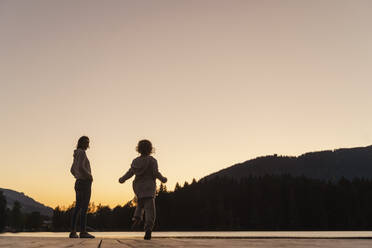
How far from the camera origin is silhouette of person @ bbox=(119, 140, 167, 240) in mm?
10859

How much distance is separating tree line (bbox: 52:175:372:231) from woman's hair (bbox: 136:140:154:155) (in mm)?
136364

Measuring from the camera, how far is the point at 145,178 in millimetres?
10969

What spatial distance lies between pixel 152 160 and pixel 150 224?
1580 mm

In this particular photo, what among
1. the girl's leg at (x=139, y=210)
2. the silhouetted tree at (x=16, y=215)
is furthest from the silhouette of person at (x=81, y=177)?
the silhouetted tree at (x=16, y=215)

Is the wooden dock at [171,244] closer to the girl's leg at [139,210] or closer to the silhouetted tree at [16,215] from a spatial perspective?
the girl's leg at [139,210]

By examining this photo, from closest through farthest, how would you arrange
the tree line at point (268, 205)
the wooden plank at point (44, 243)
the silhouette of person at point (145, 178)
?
the wooden plank at point (44, 243), the silhouette of person at point (145, 178), the tree line at point (268, 205)

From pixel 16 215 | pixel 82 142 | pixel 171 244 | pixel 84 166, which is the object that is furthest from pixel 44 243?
pixel 16 215

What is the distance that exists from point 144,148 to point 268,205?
145 metres

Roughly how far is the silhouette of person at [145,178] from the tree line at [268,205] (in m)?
136

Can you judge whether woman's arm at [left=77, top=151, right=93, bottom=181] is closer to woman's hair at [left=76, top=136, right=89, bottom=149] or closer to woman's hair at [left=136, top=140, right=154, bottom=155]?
woman's hair at [left=76, top=136, right=89, bottom=149]

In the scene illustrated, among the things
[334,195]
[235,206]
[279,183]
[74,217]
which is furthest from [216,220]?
[74,217]

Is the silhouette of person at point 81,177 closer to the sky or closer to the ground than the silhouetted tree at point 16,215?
closer to the ground

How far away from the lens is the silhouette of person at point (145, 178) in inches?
428

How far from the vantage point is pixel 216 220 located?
494 ft
